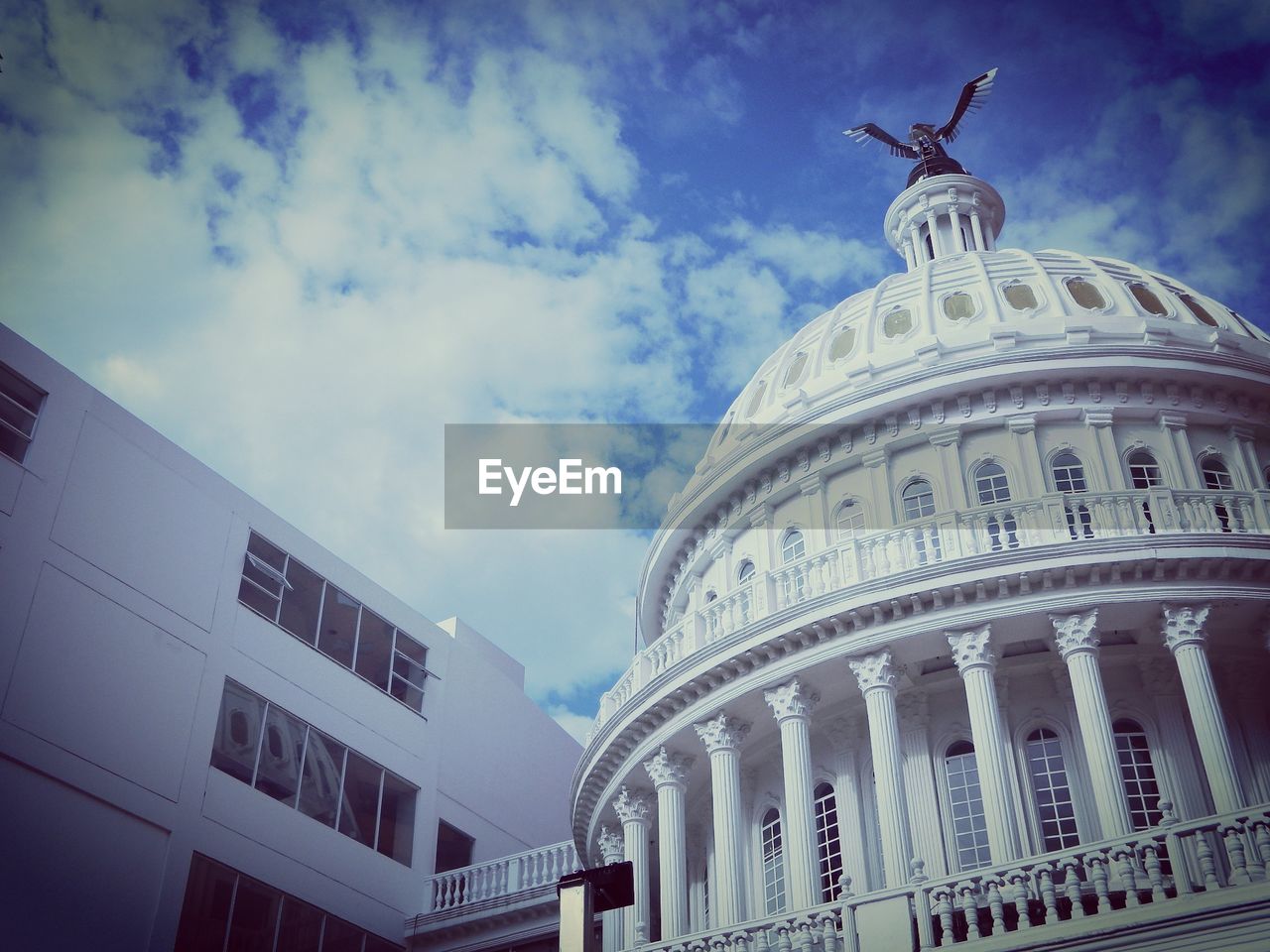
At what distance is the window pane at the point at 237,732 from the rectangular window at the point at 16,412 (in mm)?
8076

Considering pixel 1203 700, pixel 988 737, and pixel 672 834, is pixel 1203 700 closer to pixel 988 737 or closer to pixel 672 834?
pixel 988 737

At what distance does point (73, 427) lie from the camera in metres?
34.8

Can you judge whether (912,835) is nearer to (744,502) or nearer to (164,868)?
(744,502)

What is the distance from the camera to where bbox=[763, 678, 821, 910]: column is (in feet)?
99.8

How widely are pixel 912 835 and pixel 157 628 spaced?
18.5 metres

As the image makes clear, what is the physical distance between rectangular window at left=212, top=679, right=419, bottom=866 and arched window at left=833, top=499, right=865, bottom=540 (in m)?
15.1

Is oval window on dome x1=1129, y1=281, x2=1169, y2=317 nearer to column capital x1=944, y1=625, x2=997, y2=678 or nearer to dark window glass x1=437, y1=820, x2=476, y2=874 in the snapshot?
column capital x1=944, y1=625, x2=997, y2=678

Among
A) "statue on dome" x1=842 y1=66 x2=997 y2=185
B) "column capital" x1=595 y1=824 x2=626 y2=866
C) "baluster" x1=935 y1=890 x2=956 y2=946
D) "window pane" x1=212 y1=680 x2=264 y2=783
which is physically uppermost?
"statue on dome" x1=842 y1=66 x2=997 y2=185

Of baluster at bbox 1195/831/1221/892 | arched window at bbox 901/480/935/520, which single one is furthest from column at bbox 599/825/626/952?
baluster at bbox 1195/831/1221/892

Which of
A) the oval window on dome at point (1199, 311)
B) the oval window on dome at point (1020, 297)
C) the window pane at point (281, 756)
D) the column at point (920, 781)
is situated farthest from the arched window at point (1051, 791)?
the window pane at point (281, 756)

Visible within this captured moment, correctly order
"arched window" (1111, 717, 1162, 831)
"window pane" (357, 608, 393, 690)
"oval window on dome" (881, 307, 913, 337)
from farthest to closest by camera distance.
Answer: "window pane" (357, 608, 393, 690) < "oval window on dome" (881, 307, 913, 337) < "arched window" (1111, 717, 1162, 831)

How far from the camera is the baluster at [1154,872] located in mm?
24312

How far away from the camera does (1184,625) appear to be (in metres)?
30.7

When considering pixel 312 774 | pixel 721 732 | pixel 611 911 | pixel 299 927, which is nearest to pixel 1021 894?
pixel 721 732
